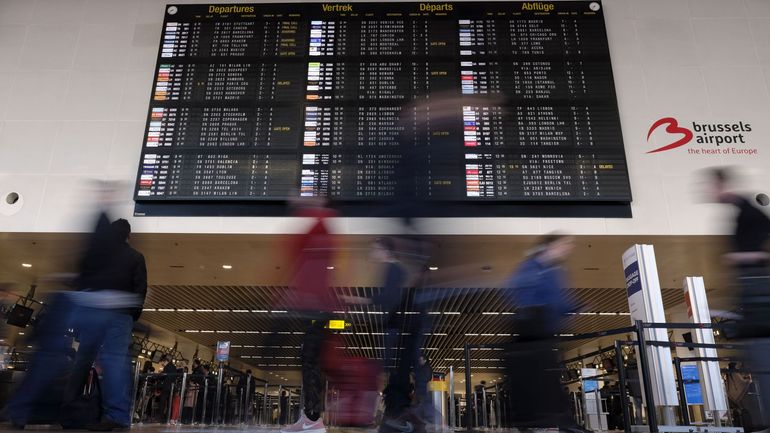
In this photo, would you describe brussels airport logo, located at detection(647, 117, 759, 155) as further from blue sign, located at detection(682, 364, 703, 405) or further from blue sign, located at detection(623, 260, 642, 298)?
blue sign, located at detection(682, 364, 703, 405)

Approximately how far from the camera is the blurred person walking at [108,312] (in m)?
3.31

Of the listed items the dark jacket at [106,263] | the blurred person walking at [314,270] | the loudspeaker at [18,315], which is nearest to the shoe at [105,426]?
the dark jacket at [106,263]

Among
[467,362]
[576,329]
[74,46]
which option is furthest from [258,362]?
[467,362]

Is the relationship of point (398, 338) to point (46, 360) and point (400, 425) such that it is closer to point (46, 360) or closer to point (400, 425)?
point (400, 425)

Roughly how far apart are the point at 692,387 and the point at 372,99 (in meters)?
5.19

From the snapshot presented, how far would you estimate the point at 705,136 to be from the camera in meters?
6.02

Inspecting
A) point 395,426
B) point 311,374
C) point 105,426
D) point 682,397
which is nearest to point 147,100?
point 105,426

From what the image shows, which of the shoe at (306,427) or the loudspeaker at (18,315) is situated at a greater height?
the loudspeaker at (18,315)

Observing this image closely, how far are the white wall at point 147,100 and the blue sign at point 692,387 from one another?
1.61 m

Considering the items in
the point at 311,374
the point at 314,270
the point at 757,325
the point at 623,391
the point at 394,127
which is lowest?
the point at 623,391

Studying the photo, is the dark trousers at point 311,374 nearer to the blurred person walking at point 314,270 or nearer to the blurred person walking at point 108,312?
the blurred person walking at point 314,270

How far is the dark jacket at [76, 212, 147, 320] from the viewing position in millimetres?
3309

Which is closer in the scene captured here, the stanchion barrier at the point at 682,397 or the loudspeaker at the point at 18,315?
the stanchion barrier at the point at 682,397

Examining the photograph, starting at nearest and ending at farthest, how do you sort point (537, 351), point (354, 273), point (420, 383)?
point (537, 351) → point (420, 383) → point (354, 273)
